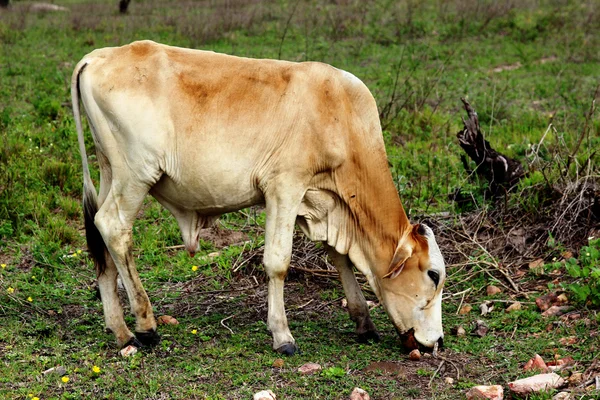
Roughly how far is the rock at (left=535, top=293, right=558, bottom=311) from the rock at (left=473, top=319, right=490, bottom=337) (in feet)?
1.39

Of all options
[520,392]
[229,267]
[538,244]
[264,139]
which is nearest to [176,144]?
[264,139]

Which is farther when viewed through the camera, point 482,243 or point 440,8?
point 440,8

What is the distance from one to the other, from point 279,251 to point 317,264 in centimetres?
141

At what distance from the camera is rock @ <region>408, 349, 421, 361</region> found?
530 centimetres

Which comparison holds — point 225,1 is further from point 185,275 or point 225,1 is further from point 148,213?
point 185,275

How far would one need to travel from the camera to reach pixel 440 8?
16.0 m

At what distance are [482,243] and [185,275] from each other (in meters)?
2.34

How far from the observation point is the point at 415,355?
5312 millimetres

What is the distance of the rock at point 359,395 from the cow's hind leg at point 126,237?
55.2 inches

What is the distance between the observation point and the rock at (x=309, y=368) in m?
5.02

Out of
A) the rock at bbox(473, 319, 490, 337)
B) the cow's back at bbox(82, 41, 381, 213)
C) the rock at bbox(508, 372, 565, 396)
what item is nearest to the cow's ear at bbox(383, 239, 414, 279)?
the cow's back at bbox(82, 41, 381, 213)

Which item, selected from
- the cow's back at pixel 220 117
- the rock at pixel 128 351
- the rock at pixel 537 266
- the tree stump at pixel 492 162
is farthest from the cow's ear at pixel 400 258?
the tree stump at pixel 492 162

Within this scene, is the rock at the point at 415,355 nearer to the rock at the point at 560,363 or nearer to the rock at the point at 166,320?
the rock at the point at 560,363

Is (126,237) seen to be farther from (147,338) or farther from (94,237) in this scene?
(147,338)
